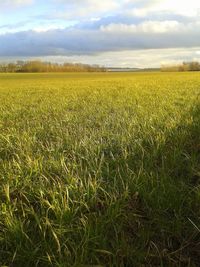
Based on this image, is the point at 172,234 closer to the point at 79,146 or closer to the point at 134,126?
the point at 79,146

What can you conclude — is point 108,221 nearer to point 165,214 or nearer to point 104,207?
point 104,207

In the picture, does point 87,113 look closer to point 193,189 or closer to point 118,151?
point 118,151

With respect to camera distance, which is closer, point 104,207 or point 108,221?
point 108,221

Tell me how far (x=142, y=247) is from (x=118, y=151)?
266 cm

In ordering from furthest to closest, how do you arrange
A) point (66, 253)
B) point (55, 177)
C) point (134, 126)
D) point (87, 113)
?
point (87, 113) → point (134, 126) → point (55, 177) → point (66, 253)

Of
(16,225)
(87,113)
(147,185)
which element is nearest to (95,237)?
(16,225)

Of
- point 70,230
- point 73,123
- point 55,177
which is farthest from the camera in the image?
point 73,123

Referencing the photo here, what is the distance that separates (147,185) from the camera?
4.67m

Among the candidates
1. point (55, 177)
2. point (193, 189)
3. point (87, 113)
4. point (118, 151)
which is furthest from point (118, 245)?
point (87, 113)

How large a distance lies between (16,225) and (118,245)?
89cm

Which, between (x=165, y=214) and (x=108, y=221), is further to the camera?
(x=165, y=214)

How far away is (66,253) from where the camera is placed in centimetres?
346

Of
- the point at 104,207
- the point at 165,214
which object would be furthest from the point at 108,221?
the point at 165,214

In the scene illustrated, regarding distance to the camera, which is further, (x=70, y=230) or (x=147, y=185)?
(x=147, y=185)
